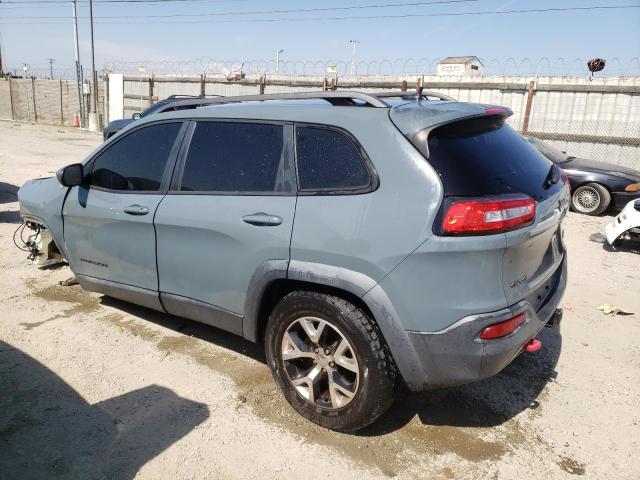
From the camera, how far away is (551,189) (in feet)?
9.70

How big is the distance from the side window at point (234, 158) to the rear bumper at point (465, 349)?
1215 mm

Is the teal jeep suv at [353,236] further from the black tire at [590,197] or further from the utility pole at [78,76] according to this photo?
the utility pole at [78,76]

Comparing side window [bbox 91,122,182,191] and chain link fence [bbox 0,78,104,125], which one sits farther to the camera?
chain link fence [bbox 0,78,104,125]

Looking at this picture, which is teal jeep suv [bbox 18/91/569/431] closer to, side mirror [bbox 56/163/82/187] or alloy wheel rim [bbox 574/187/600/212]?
side mirror [bbox 56/163/82/187]

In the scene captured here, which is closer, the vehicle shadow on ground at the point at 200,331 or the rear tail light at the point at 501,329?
the rear tail light at the point at 501,329

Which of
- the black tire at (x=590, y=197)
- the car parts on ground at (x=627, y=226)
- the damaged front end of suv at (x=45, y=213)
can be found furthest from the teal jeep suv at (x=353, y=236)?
the black tire at (x=590, y=197)

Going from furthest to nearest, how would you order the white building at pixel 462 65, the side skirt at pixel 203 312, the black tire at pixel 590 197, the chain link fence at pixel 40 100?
the chain link fence at pixel 40 100, the white building at pixel 462 65, the black tire at pixel 590 197, the side skirt at pixel 203 312

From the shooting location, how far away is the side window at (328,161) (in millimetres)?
2686

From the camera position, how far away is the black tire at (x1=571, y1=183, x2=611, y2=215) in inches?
361

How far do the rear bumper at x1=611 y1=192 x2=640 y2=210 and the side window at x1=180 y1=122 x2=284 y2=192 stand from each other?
8178 millimetres

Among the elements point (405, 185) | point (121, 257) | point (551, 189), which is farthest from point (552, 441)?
point (121, 257)

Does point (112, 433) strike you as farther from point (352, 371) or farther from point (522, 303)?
point (522, 303)

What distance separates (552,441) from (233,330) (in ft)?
6.50

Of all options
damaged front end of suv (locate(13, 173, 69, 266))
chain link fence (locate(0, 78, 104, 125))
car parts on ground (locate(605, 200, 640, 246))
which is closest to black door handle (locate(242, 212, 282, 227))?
damaged front end of suv (locate(13, 173, 69, 266))
